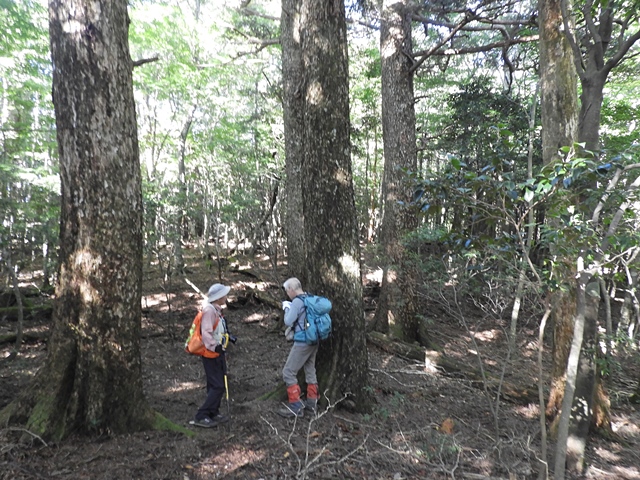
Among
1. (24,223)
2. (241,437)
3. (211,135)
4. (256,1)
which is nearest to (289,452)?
(241,437)

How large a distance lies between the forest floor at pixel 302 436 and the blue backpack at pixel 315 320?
3.14 ft

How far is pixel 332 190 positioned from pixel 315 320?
1628 millimetres

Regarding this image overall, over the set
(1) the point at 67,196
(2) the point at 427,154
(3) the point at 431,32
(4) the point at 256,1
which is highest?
(4) the point at 256,1

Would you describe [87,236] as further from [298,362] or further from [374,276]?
[374,276]

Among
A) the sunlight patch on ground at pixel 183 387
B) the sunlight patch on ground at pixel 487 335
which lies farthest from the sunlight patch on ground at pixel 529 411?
the sunlight patch on ground at pixel 487 335

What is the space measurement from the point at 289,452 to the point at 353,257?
2.33 metres

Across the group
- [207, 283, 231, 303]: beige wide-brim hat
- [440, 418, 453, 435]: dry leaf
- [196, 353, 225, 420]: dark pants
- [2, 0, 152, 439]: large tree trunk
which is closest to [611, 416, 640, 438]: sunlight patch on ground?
[440, 418, 453, 435]: dry leaf

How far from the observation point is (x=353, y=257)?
16.6ft

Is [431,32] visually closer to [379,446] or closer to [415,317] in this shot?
[415,317]

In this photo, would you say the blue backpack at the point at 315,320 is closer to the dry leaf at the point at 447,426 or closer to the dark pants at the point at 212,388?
the dark pants at the point at 212,388

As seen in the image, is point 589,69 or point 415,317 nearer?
point 589,69

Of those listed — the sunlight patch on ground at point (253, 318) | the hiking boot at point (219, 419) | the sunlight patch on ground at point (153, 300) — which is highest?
the sunlight patch on ground at point (153, 300)

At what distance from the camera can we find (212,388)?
4625 mm

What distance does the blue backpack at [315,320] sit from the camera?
4.69 meters
